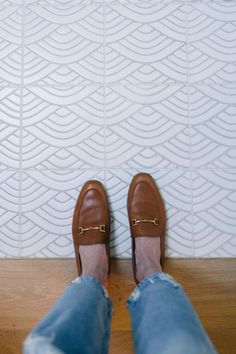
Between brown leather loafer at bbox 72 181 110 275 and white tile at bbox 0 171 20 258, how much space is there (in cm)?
16

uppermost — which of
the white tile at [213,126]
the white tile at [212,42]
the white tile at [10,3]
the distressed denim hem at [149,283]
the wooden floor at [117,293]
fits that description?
the white tile at [10,3]

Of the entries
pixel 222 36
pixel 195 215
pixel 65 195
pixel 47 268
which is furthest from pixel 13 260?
pixel 222 36

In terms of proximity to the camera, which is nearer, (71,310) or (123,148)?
(71,310)

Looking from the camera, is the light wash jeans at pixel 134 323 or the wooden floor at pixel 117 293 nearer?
the light wash jeans at pixel 134 323

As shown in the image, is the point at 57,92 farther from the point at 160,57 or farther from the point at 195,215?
the point at 195,215

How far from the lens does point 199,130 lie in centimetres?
84

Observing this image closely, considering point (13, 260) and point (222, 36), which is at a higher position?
point (222, 36)

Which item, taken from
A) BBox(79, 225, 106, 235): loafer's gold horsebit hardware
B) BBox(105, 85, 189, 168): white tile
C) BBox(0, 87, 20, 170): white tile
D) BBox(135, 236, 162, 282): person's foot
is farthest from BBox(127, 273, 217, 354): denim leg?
BBox(0, 87, 20, 170): white tile

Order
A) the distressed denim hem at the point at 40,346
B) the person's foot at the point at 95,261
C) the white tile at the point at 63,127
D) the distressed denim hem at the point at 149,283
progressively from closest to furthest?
1. the distressed denim hem at the point at 40,346
2. the distressed denim hem at the point at 149,283
3. the person's foot at the point at 95,261
4. the white tile at the point at 63,127

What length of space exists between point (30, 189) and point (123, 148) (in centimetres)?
27

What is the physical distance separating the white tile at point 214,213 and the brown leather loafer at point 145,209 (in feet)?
0.31

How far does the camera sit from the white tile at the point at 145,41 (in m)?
0.85

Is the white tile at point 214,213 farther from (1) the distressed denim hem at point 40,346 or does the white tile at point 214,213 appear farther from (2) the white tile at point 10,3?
(2) the white tile at point 10,3

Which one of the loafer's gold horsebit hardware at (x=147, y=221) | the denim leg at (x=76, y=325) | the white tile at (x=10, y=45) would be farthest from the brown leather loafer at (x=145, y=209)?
the white tile at (x=10, y=45)
